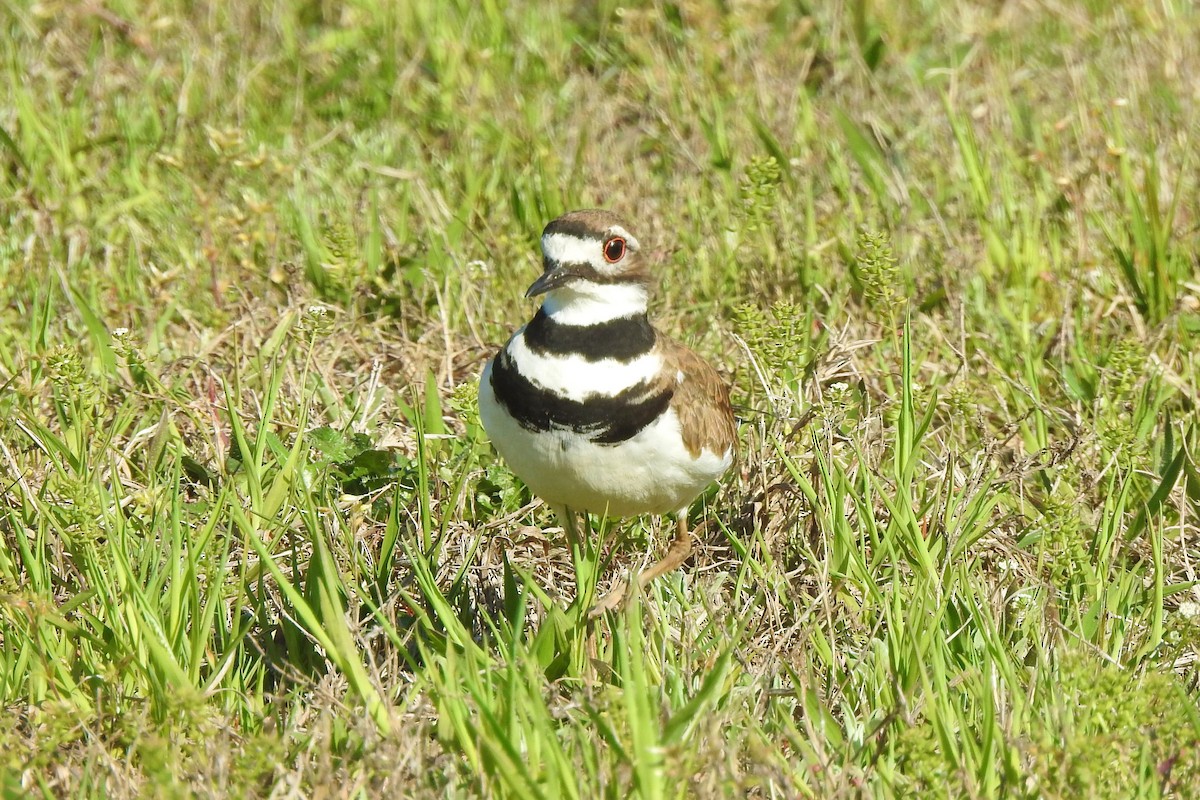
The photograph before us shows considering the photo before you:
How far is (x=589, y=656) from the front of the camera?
163 inches

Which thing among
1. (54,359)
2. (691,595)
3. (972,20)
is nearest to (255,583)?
(54,359)

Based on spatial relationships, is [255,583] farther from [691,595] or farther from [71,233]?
[71,233]

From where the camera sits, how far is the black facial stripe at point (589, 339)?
416cm

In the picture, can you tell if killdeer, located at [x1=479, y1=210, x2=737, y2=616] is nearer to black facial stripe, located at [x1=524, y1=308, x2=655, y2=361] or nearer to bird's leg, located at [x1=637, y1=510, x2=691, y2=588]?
black facial stripe, located at [x1=524, y1=308, x2=655, y2=361]

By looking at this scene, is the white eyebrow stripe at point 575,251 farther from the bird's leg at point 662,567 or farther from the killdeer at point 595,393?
the bird's leg at point 662,567

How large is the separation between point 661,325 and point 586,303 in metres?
1.77

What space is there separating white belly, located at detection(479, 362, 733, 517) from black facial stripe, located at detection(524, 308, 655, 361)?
0.65 ft

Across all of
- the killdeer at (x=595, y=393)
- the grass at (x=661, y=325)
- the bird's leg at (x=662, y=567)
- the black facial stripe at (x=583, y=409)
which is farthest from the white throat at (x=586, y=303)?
the bird's leg at (x=662, y=567)

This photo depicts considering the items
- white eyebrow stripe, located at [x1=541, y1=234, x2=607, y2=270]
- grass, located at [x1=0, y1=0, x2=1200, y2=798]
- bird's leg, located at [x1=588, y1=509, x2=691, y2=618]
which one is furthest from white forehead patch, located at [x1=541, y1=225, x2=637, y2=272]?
bird's leg, located at [x1=588, y1=509, x2=691, y2=618]

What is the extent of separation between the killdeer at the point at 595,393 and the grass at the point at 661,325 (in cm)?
22

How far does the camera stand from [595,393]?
4.11 metres

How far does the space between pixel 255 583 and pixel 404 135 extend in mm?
3416

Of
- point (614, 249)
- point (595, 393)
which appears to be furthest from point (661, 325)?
point (595, 393)

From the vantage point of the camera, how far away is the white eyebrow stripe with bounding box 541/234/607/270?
13.8 feet
